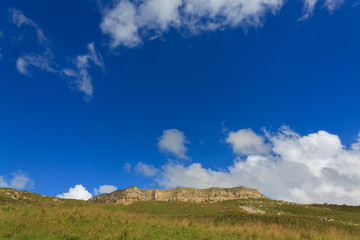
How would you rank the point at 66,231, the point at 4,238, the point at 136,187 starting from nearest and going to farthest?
the point at 4,238
the point at 66,231
the point at 136,187

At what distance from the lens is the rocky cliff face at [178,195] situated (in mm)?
88500

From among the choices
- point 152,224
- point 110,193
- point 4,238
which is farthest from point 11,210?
point 110,193

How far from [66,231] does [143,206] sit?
156 ft

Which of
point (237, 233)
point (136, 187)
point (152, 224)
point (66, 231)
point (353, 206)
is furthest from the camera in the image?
point (136, 187)

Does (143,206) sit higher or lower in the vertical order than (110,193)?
lower

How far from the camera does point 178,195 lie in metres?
99.4

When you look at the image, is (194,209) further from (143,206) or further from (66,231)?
(66,231)

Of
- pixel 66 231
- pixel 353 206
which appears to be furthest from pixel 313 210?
pixel 66 231

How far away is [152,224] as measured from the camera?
49.3 ft

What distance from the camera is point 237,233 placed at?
13.8 metres

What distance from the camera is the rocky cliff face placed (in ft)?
290

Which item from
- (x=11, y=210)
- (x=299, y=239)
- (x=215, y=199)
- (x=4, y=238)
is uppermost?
(x=215, y=199)

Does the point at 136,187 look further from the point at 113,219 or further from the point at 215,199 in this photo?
the point at 113,219

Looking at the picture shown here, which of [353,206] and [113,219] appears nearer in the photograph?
[113,219]
